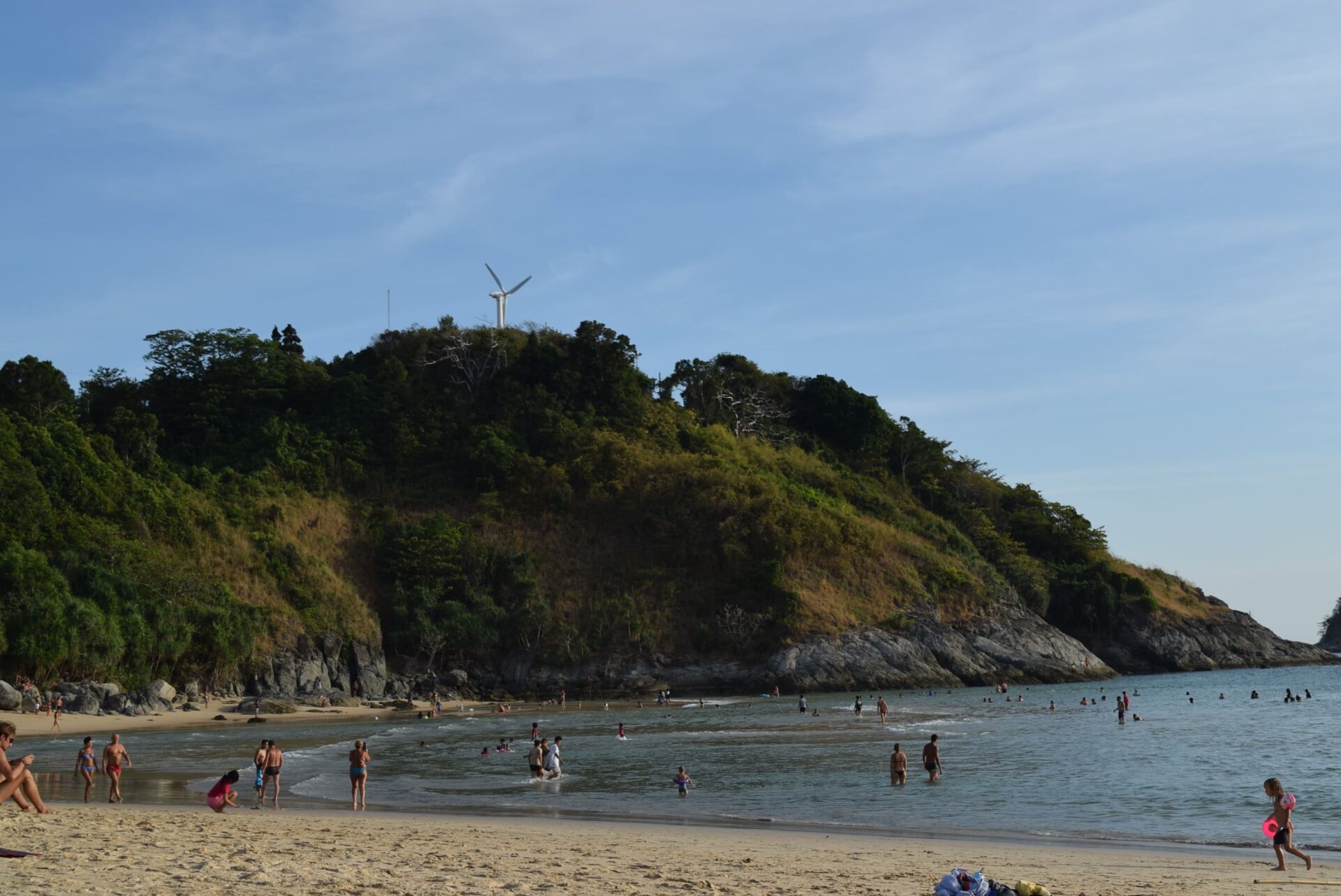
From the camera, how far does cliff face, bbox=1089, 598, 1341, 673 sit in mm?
93312

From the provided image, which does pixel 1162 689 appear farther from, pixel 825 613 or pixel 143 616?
pixel 143 616

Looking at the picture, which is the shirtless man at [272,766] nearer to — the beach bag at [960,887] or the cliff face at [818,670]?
the beach bag at [960,887]

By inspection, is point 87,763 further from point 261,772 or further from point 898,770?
point 898,770

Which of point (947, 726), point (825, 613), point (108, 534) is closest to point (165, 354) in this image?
point (108, 534)

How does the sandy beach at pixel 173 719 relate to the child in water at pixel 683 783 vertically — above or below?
below

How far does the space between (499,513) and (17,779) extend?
67014 millimetres

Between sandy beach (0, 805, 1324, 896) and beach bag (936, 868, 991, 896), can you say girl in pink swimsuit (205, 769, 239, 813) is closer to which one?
sandy beach (0, 805, 1324, 896)

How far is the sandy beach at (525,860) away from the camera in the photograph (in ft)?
39.2

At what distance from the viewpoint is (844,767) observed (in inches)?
1198

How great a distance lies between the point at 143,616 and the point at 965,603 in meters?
55.4

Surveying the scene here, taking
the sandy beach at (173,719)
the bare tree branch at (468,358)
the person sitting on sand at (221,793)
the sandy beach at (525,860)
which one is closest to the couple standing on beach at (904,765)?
the sandy beach at (525,860)

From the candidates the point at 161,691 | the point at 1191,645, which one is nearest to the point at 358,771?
the point at 161,691

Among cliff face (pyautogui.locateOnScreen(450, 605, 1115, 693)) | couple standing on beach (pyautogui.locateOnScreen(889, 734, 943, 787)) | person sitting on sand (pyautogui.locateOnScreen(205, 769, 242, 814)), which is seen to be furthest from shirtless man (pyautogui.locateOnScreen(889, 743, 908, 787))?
cliff face (pyautogui.locateOnScreen(450, 605, 1115, 693))

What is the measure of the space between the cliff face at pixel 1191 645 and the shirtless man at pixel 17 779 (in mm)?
90525
